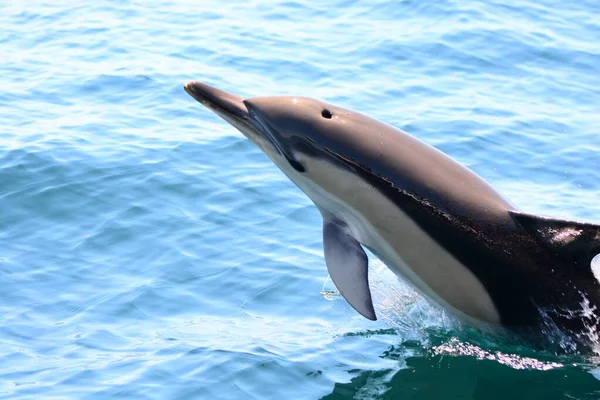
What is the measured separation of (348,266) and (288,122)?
1125 millimetres

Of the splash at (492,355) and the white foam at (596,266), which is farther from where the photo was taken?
the white foam at (596,266)

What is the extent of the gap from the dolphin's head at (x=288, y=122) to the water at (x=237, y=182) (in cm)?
151

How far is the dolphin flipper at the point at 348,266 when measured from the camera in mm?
7395

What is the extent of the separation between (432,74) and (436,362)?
7.76 meters

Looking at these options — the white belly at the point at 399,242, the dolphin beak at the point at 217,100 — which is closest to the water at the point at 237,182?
the white belly at the point at 399,242

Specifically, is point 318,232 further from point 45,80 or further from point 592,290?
point 45,80

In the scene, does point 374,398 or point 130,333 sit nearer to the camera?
point 374,398

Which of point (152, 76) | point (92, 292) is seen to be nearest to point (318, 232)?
point (92, 292)

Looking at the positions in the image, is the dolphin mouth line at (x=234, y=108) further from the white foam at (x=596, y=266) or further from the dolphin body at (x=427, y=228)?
the white foam at (x=596, y=266)

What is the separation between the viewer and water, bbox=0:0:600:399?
7.69m

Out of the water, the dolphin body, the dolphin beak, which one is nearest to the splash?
the water

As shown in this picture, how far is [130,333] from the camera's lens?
8.26m

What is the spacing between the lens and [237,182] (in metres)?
11.1

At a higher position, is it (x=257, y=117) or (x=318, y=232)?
(x=257, y=117)
